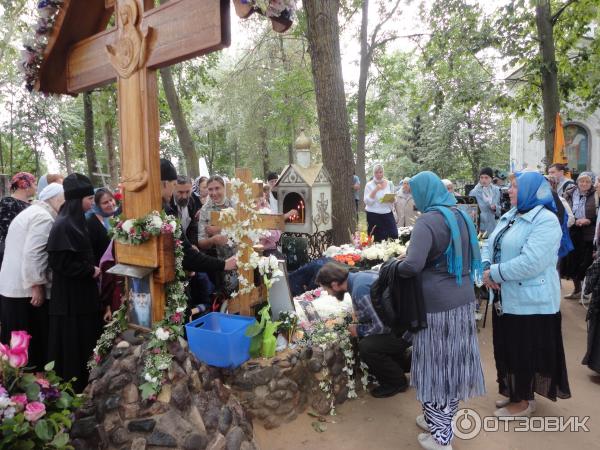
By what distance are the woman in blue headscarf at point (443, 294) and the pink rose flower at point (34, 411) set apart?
6.89ft

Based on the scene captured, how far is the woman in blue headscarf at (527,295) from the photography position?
10.5 ft

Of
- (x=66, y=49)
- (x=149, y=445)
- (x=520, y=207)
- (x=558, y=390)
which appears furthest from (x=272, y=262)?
(x=558, y=390)

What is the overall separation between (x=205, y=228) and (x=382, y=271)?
1975 mm

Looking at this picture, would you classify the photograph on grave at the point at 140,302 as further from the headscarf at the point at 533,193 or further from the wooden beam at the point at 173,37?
the headscarf at the point at 533,193

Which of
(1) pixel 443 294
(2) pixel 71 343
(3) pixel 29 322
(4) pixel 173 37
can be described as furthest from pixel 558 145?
(3) pixel 29 322

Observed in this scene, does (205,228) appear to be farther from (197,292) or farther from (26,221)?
(26,221)

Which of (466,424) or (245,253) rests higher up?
(245,253)

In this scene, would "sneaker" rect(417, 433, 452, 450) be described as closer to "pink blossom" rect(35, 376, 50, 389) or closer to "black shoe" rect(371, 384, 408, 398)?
"black shoe" rect(371, 384, 408, 398)

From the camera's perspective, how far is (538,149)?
23.4 metres

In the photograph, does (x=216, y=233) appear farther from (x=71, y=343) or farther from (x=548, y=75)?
(x=548, y=75)

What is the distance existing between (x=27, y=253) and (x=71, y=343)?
810mm

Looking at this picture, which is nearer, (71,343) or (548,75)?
(71,343)

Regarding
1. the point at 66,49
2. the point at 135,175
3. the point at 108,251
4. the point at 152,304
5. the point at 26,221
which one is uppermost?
the point at 66,49

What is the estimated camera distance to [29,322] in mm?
3814
